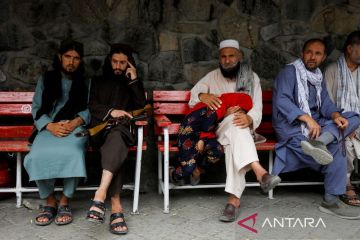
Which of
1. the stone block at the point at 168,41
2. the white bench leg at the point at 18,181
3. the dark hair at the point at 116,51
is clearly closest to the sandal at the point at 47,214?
the white bench leg at the point at 18,181

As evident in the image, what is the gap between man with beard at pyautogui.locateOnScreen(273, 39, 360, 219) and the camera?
4.26 meters

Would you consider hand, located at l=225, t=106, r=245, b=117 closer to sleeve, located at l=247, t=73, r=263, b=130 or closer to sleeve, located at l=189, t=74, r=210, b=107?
sleeve, located at l=247, t=73, r=263, b=130

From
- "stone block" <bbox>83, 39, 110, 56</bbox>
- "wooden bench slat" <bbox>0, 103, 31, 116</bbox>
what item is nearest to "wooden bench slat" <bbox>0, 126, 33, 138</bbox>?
"wooden bench slat" <bbox>0, 103, 31, 116</bbox>

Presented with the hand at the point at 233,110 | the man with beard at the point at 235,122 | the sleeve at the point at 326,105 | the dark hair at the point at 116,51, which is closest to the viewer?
the man with beard at the point at 235,122

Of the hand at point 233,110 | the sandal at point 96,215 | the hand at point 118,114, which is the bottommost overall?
the sandal at point 96,215

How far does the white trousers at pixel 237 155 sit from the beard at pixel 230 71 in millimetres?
639

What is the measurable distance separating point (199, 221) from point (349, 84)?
1.99m

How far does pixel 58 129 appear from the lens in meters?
4.12

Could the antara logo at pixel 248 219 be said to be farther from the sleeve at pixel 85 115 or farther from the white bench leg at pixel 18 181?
the white bench leg at pixel 18 181

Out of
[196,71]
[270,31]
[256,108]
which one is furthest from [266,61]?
[256,108]

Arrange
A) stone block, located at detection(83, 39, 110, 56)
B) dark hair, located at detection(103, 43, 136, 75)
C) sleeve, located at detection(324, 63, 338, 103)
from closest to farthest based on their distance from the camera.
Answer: dark hair, located at detection(103, 43, 136, 75) → sleeve, located at detection(324, 63, 338, 103) → stone block, located at detection(83, 39, 110, 56)

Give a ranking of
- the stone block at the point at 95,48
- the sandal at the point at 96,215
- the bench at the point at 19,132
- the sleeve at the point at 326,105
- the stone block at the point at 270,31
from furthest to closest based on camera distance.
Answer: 1. the stone block at the point at 270,31
2. the stone block at the point at 95,48
3. the sleeve at the point at 326,105
4. the bench at the point at 19,132
5. the sandal at the point at 96,215

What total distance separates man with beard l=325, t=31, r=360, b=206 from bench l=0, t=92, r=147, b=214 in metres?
1.92

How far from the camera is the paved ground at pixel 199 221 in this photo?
12.2 ft
